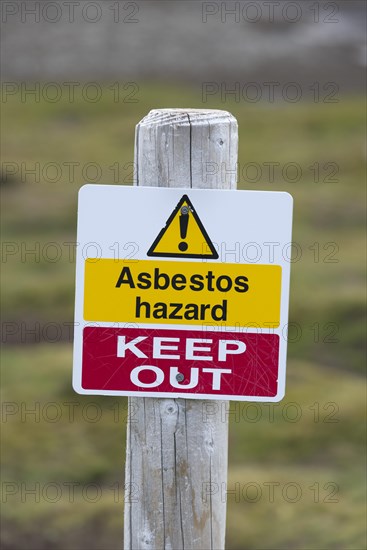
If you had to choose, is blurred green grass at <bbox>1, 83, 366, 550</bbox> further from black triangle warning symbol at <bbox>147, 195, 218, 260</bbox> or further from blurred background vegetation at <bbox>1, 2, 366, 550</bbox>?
black triangle warning symbol at <bbox>147, 195, 218, 260</bbox>

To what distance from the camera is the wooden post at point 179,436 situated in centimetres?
358

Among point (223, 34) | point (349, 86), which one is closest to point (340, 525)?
point (349, 86)

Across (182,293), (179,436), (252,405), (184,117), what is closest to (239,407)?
(252,405)

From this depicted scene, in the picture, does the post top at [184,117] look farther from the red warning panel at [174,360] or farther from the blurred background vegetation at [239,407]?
the blurred background vegetation at [239,407]

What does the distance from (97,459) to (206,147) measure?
10.6m

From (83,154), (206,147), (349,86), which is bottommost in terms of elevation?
(206,147)

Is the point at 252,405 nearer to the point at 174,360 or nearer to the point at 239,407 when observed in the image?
the point at 239,407

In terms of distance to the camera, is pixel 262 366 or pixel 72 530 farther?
pixel 72 530

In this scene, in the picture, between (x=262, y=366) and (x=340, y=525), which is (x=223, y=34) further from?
(x=262, y=366)

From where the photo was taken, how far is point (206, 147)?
3.58m

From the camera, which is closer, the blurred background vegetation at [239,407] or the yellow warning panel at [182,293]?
the yellow warning panel at [182,293]

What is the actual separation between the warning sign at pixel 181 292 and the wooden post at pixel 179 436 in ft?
0.23

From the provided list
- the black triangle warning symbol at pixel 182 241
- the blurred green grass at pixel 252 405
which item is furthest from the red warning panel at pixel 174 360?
the blurred green grass at pixel 252 405

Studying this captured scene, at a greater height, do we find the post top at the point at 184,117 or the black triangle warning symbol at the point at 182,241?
the post top at the point at 184,117
